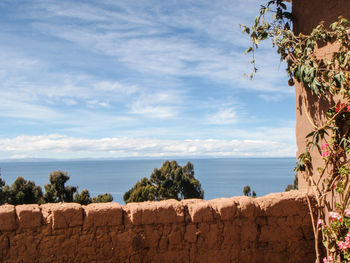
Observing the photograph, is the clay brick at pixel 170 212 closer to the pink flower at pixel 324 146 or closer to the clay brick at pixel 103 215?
the clay brick at pixel 103 215

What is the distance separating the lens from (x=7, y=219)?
4.16 m

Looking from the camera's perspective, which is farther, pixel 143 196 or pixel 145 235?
pixel 143 196

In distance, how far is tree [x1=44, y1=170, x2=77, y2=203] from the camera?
85.0 feet

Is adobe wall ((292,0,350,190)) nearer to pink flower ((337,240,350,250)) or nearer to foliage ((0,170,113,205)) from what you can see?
pink flower ((337,240,350,250))

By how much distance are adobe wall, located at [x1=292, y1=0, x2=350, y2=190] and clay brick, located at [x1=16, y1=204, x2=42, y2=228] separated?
4.02 meters

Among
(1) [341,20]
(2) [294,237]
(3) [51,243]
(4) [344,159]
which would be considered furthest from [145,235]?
(1) [341,20]

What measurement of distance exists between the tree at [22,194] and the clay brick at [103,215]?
72.6ft

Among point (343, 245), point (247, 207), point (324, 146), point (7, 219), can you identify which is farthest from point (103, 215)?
point (324, 146)

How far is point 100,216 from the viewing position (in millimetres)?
4469

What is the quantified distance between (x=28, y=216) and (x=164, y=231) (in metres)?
1.74

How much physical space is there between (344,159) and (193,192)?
2831 centimetres

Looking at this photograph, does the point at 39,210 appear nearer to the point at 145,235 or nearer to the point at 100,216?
the point at 100,216

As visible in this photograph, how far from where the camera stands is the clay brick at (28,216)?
166 inches

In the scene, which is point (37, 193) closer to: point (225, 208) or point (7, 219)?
point (7, 219)
